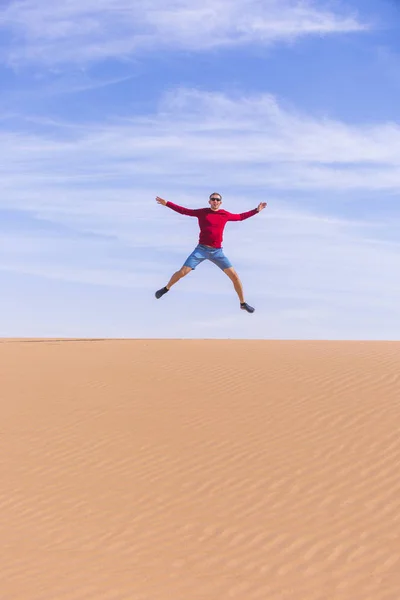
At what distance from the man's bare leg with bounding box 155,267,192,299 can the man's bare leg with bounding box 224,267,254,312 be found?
0.79m

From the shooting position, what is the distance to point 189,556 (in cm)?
861

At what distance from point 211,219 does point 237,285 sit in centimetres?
145

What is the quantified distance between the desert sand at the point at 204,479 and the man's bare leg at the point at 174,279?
4.36 feet

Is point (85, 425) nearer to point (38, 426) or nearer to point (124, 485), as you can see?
point (38, 426)

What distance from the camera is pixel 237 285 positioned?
17375 millimetres

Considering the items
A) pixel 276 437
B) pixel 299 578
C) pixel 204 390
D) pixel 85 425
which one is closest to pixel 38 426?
pixel 85 425

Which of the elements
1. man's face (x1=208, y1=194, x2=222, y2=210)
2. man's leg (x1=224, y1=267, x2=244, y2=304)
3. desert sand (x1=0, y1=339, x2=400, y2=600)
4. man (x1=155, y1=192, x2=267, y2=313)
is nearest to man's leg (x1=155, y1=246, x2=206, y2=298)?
man (x1=155, y1=192, x2=267, y2=313)

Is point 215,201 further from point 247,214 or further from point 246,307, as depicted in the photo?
point 246,307

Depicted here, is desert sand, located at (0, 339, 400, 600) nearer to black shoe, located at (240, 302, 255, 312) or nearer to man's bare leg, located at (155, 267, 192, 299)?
black shoe, located at (240, 302, 255, 312)

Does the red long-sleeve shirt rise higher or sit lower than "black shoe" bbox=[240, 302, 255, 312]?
higher

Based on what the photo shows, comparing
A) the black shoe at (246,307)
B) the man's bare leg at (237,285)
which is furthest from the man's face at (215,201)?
the black shoe at (246,307)

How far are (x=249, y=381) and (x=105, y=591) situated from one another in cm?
693

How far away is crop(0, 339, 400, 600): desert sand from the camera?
8172mm

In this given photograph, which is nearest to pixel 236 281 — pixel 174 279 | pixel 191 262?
pixel 191 262
